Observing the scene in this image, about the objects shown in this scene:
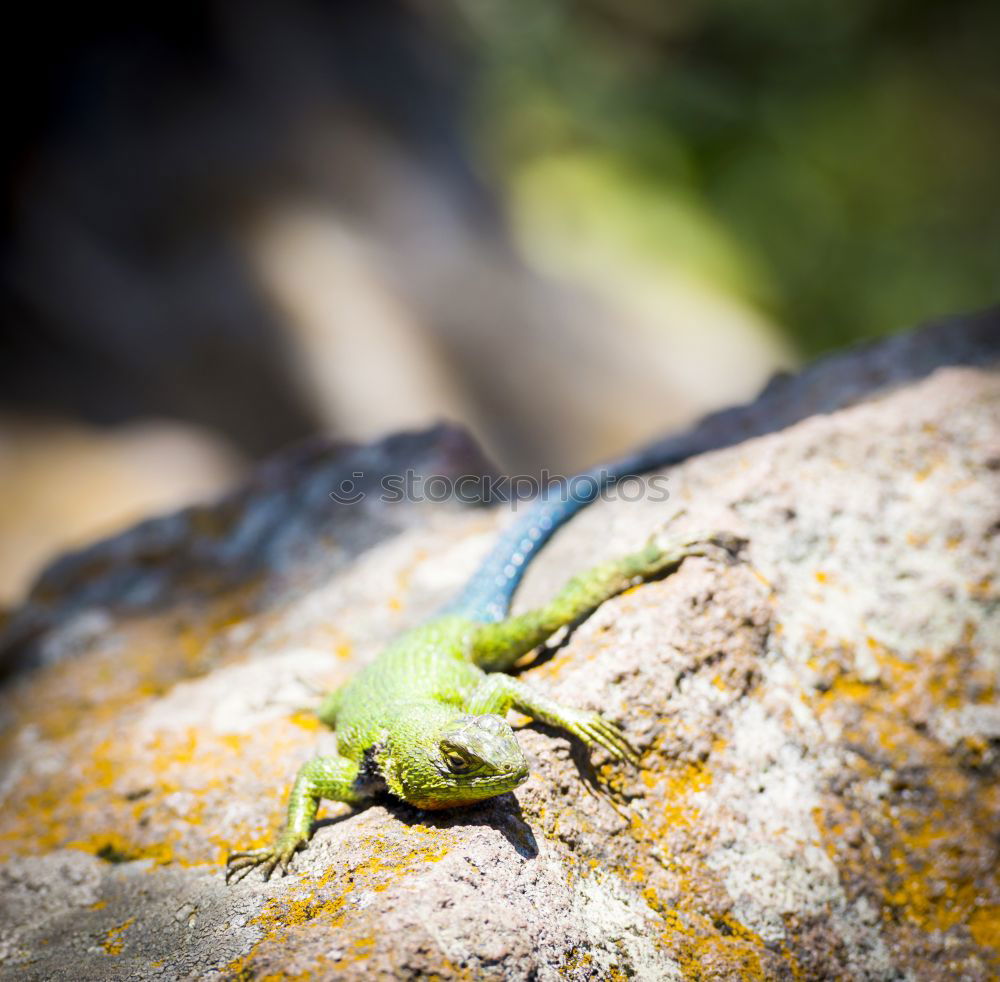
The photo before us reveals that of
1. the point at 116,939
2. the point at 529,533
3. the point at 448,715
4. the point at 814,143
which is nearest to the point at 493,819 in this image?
the point at 448,715

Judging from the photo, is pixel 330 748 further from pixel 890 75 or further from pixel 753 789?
pixel 890 75

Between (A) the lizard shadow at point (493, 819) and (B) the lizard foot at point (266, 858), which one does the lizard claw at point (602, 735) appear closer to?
(A) the lizard shadow at point (493, 819)

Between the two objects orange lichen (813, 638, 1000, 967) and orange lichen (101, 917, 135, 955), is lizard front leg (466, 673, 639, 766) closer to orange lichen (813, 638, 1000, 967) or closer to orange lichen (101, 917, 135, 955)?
orange lichen (813, 638, 1000, 967)

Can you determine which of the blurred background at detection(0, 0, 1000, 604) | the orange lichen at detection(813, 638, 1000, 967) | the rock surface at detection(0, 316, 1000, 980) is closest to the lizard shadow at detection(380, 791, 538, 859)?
the rock surface at detection(0, 316, 1000, 980)

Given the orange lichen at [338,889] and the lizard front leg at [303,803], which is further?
the lizard front leg at [303,803]

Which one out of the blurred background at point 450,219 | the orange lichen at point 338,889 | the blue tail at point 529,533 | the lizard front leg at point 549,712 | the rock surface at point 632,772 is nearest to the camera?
the orange lichen at point 338,889

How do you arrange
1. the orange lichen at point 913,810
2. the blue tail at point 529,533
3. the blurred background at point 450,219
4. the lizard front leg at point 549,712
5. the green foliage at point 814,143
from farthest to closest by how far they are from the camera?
the green foliage at point 814,143
the blurred background at point 450,219
the blue tail at point 529,533
the orange lichen at point 913,810
the lizard front leg at point 549,712

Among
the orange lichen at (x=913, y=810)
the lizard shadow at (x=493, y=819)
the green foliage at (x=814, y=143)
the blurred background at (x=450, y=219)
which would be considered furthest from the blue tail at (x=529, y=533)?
the green foliage at (x=814, y=143)

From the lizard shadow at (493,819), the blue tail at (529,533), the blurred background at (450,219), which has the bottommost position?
the lizard shadow at (493,819)

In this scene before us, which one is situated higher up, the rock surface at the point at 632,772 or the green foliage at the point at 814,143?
the green foliage at the point at 814,143
